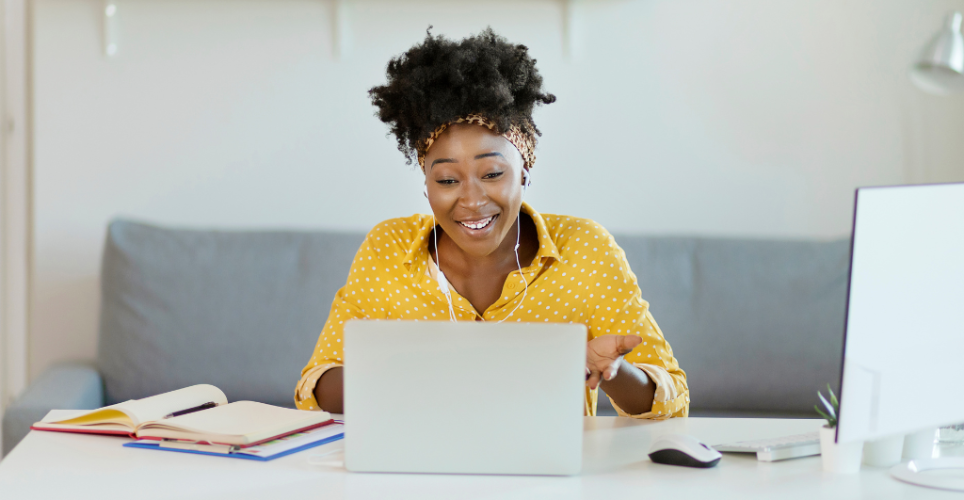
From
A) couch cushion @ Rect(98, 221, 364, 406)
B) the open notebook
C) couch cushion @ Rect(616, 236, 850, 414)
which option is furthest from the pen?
couch cushion @ Rect(616, 236, 850, 414)

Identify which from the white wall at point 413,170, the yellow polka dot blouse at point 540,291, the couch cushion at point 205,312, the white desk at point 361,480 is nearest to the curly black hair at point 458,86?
the yellow polka dot blouse at point 540,291

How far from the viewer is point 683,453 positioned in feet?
3.01

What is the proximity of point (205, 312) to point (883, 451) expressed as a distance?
70.2 inches

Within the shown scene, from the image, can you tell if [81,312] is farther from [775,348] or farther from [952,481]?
[952,481]

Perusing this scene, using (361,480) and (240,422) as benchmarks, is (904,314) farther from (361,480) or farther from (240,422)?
(240,422)

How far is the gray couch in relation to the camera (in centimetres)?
221

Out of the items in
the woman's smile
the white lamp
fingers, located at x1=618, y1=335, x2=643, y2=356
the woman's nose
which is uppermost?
the white lamp

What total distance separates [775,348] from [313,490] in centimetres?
176

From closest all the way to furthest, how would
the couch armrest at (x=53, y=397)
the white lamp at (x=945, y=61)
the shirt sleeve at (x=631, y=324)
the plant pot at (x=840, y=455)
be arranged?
1. the plant pot at (x=840, y=455)
2. the shirt sleeve at (x=631, y=324)
3. the couch armrest at (x=53, y=397)
4. the white lamp at (x=945, y=61)

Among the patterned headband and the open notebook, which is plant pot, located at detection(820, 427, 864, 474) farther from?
the patterned headband

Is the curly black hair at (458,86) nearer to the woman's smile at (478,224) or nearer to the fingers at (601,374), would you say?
the woman's smile at (478,224)

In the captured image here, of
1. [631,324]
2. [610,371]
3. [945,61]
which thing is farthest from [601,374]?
[945,61]

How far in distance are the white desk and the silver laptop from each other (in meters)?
0.02

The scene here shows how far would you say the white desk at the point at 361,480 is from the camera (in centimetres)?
81
